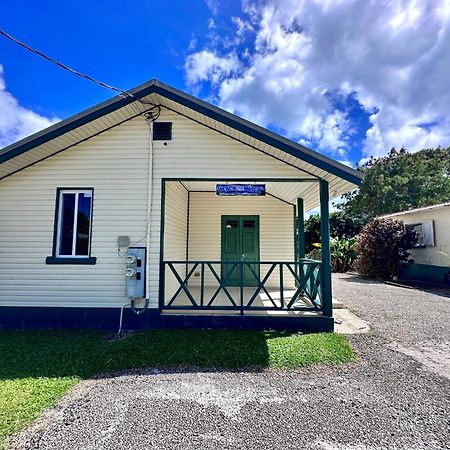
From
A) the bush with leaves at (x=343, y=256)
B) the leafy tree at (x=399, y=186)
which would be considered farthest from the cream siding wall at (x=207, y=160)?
the leafy tree at (x=399, y=186)

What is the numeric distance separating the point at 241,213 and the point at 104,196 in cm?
480

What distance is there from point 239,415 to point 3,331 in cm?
552

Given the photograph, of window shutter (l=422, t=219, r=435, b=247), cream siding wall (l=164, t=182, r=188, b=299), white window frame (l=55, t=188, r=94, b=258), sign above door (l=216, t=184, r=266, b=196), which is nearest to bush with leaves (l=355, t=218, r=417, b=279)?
window shutter (l=422, t=219, r=435, b=247)

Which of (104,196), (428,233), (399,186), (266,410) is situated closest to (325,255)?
(266,410)

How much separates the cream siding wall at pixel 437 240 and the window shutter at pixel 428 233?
0.42 ft

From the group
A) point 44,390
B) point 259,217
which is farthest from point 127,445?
point 259,217

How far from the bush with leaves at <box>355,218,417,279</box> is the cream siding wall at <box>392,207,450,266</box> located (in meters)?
0.64

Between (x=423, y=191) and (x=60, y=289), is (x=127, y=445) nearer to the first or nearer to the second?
(x=60, y=289)

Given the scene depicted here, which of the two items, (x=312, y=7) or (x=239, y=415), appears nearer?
(x=239, y=415)

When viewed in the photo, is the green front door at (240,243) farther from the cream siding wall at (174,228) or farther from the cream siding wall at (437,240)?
the cream siding wall at (437,240)

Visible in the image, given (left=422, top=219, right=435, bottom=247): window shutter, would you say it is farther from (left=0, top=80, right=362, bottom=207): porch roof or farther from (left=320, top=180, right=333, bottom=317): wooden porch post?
(left=320, top=180, right=333, bottom=317): wooden porch post

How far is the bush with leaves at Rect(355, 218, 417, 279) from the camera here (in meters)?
14.3

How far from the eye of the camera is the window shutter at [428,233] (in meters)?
13.6

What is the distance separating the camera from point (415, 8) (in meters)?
6.79
